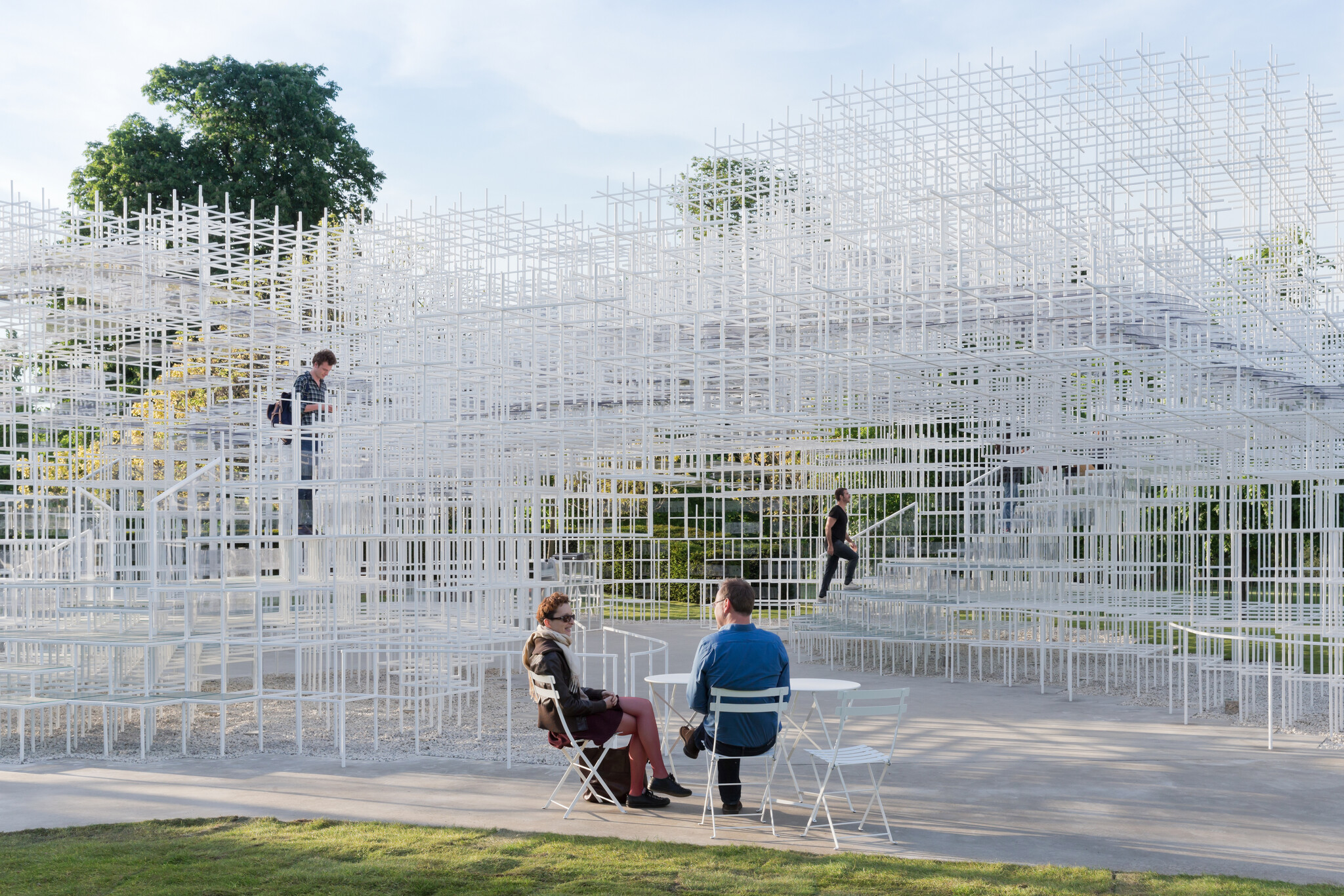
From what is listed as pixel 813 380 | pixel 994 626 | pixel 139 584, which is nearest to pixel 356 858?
pixel 139 584

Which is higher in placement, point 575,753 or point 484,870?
point 575,753

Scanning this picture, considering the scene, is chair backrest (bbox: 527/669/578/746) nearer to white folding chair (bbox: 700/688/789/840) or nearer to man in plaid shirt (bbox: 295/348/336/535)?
white folding chair (bbox: 700/688/789/840)

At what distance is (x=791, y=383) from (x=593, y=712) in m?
7.41

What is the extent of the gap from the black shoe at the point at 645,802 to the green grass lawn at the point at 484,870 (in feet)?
2.70

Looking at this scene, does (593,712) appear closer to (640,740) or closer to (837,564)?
(640,740)

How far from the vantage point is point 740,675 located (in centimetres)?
704

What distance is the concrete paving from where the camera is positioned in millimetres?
6609

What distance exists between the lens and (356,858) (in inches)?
244

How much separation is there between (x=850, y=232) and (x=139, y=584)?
239 inches

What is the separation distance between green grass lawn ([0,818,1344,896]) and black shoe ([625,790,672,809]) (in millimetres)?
824

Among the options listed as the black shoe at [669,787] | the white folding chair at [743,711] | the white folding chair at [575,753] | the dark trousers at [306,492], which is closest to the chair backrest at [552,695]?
the white folding chair at [575,753]

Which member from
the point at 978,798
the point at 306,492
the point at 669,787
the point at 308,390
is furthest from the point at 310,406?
the point at 978,798

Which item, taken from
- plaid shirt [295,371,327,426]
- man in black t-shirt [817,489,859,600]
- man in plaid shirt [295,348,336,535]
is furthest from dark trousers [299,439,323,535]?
man in black t-shirt [817,489,859,600]

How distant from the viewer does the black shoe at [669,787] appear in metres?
7.63
